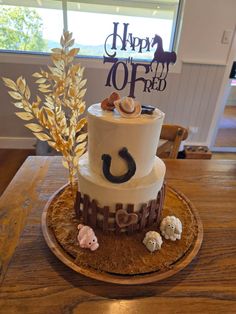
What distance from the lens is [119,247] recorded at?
0.68 m

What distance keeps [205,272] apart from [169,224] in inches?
6.2

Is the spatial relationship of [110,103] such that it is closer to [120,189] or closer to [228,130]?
[120,189]

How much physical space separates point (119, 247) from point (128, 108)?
402 mm

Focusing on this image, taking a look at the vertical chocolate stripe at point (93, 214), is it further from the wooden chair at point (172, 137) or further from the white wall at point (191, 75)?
the white wall at point (191, 75)

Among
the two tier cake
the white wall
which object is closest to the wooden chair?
the two tier cake

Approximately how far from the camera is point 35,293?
1.86 feet

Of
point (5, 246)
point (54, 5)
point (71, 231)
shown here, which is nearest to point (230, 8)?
point (54, 5)

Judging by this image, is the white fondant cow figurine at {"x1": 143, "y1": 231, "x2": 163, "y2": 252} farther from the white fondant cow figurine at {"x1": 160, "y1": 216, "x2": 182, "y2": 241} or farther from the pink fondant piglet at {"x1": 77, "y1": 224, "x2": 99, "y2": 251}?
the pink fondant piglet at {"x1": 77, "y1": 224, "x2": 99, "y2": 251}

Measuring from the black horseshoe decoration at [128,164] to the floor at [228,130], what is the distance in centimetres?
257

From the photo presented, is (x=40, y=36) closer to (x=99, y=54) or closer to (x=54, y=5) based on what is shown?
(x=54, y=5)

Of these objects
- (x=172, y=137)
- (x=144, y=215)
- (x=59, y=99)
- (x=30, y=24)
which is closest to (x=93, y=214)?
(x=144, y=215)

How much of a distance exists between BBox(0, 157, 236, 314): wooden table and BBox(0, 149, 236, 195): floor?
137 centimetres

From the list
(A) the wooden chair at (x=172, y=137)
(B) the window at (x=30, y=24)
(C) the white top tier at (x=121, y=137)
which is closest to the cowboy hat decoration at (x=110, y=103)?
(C) the white top tier at (x=121, y=137)

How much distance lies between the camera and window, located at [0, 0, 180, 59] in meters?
2.10
